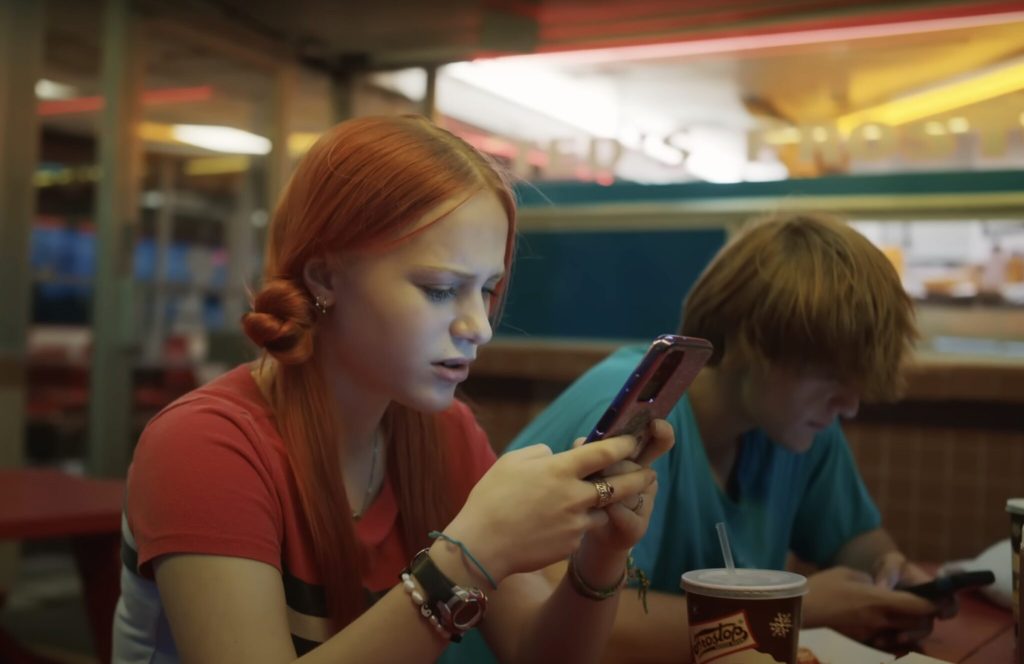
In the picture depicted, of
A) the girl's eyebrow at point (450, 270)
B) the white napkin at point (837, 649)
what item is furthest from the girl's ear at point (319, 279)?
the white napkin at point (837, 649)

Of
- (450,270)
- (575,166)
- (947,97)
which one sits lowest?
(450,270)

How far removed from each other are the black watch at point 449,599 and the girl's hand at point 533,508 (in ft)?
0.10

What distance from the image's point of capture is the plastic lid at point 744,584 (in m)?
0.91

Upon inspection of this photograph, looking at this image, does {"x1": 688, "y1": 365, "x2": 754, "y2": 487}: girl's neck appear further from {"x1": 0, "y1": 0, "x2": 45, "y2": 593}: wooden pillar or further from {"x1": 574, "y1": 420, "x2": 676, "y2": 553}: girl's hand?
{"x1": 0, "y1": 0, "x2": 45, "y2": 593}: wooden pillar

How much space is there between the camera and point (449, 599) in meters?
0.91

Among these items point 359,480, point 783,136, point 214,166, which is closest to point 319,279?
point 359,480

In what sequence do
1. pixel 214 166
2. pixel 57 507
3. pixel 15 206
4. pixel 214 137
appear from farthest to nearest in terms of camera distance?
pixel 214 166
pixel 214 137
pixel 15 206
pixel 57 507

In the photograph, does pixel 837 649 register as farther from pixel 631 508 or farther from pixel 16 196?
pixel 16 196

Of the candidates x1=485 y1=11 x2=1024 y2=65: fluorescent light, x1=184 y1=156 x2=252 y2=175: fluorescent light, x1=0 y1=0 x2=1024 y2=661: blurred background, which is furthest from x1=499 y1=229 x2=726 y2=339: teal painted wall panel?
x1=184 y1=156 x2=252 y2=175: fluorescent light

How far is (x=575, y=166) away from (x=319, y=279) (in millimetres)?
3081

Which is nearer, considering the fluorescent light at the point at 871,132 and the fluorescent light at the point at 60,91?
the fluorescent light at the point at 871,132

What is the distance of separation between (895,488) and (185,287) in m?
4.27

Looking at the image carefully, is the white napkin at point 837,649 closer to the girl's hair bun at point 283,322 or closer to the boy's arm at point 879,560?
the boy's arm at point 879,560

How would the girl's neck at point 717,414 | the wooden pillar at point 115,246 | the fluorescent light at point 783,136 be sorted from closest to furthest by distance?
the girl's neck at point 717,414 < the fluorescent light at point 783,136 < the wooden pillar at point 115,246
